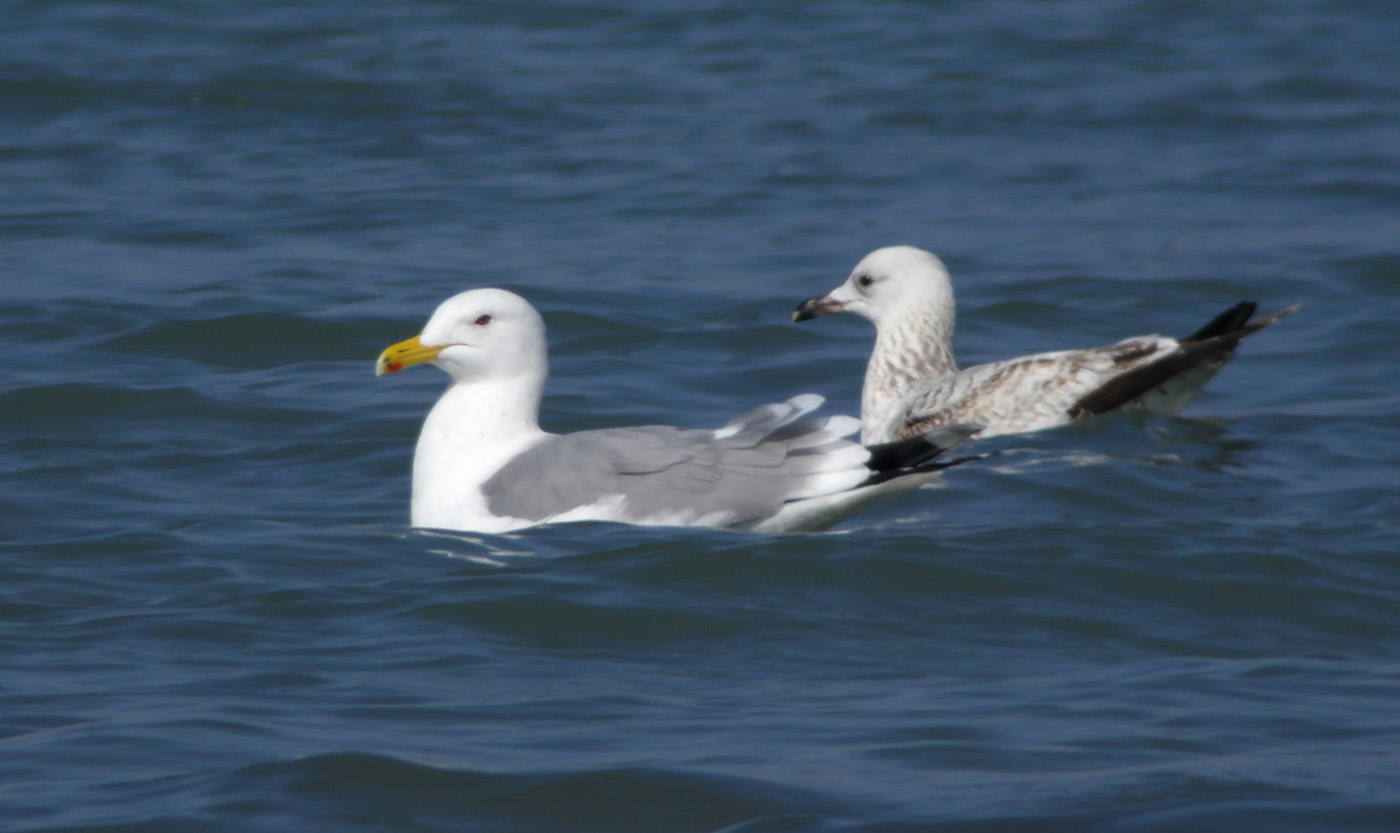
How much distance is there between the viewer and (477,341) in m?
6.95

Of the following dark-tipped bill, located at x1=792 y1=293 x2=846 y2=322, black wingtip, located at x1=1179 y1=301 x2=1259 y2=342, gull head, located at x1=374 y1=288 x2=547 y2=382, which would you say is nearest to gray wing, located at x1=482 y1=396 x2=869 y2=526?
gull head, located at x1=374 y1=288 x2=547 y2=382

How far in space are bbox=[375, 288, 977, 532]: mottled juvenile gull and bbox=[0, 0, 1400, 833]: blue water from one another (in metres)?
0.17

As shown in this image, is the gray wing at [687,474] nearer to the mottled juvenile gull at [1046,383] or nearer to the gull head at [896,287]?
the mottled juvenile gull at [1046,383]

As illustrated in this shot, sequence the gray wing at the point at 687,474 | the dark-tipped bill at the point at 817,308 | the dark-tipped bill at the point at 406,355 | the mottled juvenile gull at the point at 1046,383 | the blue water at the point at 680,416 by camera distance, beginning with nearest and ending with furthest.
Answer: the blue water at the point at 680,416
the gray wing at the point at 687,474
the dark-tipped bill at the point at 406,355
the mottled juvenile gull at the point at 1046,383
the dark-tipped bill at the point at 817,308

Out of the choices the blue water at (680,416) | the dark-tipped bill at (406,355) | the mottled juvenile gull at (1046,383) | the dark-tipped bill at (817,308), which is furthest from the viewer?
the dark-tipped bill at (817,308)

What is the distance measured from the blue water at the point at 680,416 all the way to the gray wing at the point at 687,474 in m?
0.15

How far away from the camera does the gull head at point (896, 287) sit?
9.42 meters

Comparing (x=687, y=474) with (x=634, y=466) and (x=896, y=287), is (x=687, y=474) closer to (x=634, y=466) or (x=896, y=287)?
(x=634, y=466)

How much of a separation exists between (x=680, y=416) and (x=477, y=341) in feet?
6.42

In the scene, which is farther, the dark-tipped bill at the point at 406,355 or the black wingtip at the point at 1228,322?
the black wingtip at the point at 1228,322

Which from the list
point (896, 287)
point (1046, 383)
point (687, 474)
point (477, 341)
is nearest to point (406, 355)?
point (477, 341)

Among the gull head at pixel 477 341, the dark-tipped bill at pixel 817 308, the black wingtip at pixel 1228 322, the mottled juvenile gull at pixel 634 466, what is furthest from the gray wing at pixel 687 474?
the dark-tipped bill at pixel 817 308

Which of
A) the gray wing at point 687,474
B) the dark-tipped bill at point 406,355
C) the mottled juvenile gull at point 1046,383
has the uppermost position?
the dark-tipped bill at point 406,355

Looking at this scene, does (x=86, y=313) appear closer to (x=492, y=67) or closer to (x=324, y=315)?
(x=324, y=315)
